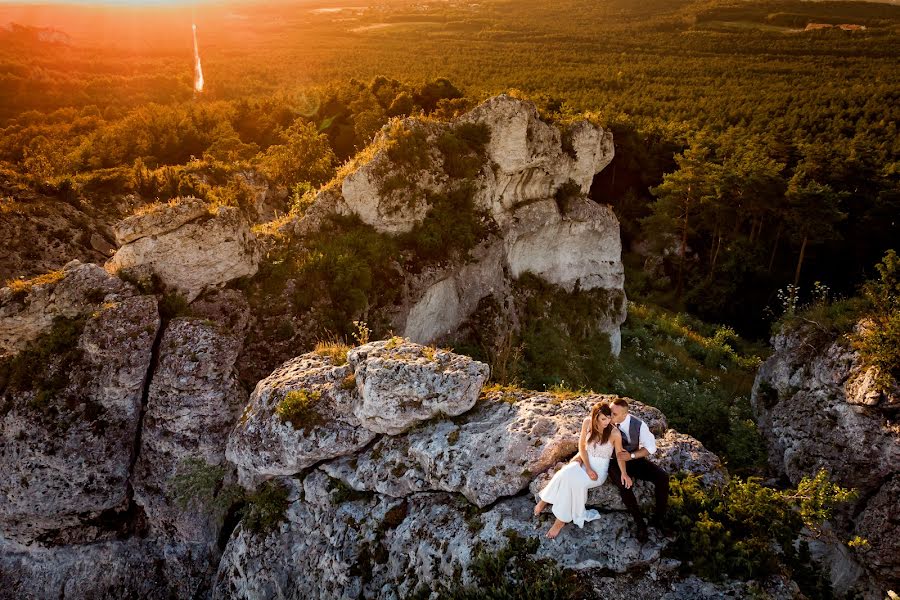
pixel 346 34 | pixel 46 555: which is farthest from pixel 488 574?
pixel 346 34

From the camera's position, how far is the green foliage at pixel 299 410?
9.88 m

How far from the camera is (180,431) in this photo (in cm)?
1098

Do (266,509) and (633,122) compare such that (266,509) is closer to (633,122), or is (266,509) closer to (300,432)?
(300,432)

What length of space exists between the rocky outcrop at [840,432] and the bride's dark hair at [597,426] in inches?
379

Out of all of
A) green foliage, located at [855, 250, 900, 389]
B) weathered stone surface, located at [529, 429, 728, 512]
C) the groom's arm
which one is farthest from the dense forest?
the groom's arm

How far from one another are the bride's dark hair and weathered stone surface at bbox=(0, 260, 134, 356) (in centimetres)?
1002

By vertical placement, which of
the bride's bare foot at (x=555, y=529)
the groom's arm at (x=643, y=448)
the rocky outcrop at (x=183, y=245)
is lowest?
the bride's bare foot at (x=555, y=529)

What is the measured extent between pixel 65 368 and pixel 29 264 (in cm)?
1306

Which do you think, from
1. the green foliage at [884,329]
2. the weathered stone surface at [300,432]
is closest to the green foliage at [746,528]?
the weathered stone surface at [300,432]

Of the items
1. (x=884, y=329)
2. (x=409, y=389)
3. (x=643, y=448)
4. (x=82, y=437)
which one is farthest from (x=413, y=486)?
(x=884, y=329)

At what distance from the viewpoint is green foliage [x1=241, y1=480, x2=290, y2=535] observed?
10.0 metres

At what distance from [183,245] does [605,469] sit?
32.7ft

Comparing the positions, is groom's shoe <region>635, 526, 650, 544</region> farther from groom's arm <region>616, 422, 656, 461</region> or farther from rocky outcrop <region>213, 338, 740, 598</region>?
groom's arm <region>616, 422, 656, 461</region>

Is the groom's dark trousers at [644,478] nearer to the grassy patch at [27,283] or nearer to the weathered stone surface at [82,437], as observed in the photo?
the weathered stone surface at [82,437]
